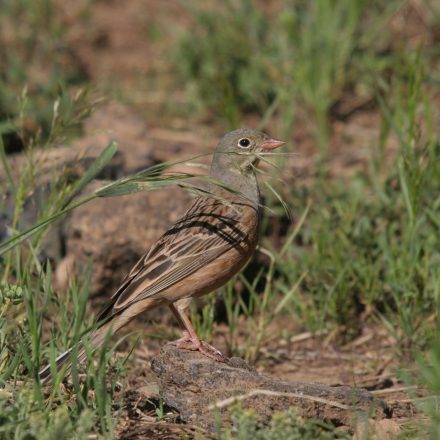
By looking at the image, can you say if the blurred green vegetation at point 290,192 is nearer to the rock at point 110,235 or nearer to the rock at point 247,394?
the rock at point 247,394

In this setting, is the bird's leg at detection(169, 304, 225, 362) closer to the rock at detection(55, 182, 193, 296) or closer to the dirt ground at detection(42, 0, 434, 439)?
the dirt ground at detection(42, 0, 434, 439)

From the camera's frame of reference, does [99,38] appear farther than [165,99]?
Yes

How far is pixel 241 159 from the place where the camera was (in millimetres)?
6465

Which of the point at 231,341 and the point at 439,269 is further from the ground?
the point at 439,269

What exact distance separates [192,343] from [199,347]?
0.26ft

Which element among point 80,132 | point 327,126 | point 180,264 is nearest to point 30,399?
point 180,264

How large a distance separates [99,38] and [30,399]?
8.44 meters

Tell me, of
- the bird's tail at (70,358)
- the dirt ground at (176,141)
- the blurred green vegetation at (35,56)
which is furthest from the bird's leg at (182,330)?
the blurred green vegetation at (35,56)

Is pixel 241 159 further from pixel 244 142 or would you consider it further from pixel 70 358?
pixel 70 358

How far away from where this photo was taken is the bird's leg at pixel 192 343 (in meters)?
5.45

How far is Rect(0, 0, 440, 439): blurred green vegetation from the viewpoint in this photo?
469 cm

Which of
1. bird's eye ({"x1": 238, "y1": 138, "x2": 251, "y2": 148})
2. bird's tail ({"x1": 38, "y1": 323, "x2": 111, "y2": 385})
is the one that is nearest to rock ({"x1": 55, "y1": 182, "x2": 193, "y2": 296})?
bird's eye ({"x1": 238, "y1": 138, "x2": 251, "y2": 148})

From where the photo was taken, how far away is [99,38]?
12039 mm

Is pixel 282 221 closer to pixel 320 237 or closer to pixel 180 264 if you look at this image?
pixel 320 237
